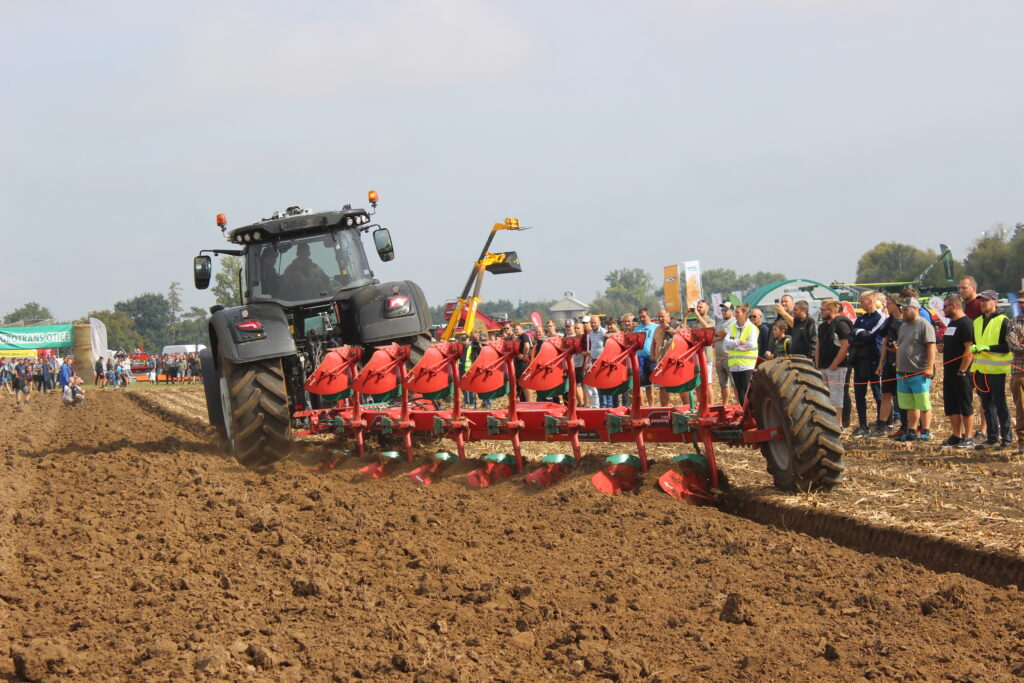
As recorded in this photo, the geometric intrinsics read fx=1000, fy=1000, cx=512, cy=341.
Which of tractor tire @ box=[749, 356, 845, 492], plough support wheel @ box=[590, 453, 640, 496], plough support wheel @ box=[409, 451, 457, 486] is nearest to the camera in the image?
tractor tire @ box=[749, 356, 845, 492]

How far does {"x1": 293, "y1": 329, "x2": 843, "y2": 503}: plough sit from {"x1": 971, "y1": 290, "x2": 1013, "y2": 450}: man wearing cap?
9.48 ft

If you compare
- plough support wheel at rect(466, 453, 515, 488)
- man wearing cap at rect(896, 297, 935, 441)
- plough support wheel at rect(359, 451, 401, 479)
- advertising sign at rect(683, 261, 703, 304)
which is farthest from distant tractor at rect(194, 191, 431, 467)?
advertising sign at rect(683, 261, 703, 304)

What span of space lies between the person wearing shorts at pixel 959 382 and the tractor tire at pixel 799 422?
2.92m

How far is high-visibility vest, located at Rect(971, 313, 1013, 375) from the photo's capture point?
326 inches

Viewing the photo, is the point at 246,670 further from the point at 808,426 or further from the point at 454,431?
the point at 454,431

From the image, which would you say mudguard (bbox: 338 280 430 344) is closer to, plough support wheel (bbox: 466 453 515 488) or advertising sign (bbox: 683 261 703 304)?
plough support wheel (bbox: 466 453 515 488)

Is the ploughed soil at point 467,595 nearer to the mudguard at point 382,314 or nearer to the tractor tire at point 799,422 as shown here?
the tractor tire at point 799,422

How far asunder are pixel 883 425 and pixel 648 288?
129 meters

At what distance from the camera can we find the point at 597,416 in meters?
6.72

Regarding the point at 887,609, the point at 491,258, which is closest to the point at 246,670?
the point at 887,609

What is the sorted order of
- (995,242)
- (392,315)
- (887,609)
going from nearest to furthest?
(887,609) → (392,315) → (995,242)

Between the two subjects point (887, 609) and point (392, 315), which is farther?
point (392, 315)

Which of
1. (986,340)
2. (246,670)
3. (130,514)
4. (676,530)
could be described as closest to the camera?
(246,670)

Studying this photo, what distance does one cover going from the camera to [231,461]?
28.8 feet
